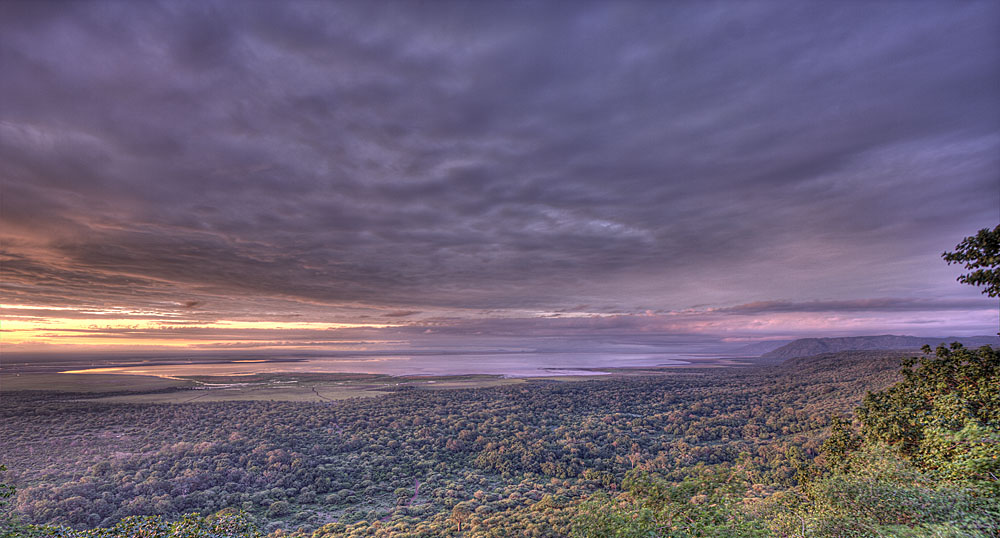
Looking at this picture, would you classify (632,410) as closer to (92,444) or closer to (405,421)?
(405,421)

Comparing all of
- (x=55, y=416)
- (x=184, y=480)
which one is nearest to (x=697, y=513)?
(x=184, y=480)

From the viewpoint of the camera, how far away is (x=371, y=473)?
7956cm

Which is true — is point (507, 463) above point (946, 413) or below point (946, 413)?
below

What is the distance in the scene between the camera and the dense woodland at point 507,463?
21.6 metres

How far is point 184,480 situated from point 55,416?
83.1m

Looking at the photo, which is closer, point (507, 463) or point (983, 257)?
point (983, 257)

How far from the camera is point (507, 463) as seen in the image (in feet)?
283

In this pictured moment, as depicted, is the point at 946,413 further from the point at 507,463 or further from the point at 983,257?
the point at 507,463

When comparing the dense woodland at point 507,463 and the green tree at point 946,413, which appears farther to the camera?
the dense woodland at point 507,463

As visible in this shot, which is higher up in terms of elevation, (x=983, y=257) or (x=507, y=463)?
(x=983, y=257)

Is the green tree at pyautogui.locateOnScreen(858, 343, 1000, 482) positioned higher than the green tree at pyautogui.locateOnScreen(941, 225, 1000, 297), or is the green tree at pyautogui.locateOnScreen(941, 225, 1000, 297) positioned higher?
the green tree at pyautogui.locateOnScreen(941, 225, 1000, 297)

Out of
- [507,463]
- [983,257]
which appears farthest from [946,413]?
[507,463]

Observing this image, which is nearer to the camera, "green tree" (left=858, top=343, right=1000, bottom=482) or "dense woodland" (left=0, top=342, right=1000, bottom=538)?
"green tree" (left=858, top=343, right=1000, bottom=482)

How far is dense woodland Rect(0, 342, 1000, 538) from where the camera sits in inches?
852
